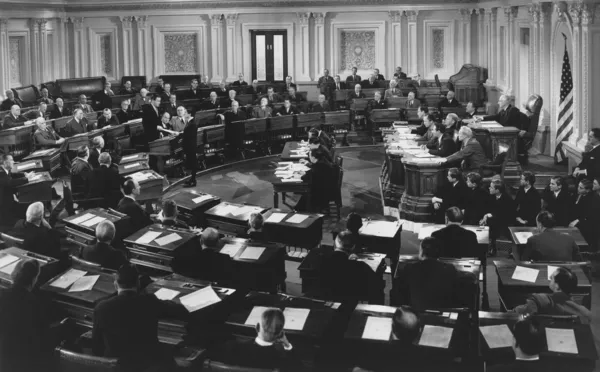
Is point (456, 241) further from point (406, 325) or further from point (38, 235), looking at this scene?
point (38, 235)

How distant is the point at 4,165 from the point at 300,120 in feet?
30.1

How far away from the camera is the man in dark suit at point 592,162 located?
41.1 ft

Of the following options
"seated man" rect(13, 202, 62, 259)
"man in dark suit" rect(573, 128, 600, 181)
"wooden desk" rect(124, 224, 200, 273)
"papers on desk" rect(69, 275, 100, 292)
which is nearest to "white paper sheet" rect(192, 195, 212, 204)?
"wooden desk" rect(124, 224, 200, 273)

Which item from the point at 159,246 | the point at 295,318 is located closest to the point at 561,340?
the point at 295,318

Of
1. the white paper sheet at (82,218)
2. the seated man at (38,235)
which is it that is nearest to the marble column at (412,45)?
the white paper sheet at (82,218)

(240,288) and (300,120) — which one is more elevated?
(300,120)

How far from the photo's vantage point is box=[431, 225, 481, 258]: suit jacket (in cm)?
922

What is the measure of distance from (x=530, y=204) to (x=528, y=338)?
537cm

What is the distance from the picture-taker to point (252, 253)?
29.2 ft

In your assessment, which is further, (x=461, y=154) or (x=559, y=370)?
(x=461, y=154)

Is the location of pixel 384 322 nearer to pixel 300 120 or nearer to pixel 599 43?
pixel 599 43

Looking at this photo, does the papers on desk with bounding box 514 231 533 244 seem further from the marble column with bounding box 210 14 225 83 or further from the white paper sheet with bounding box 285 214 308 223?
the marble column with bounding box 210 14 225 83

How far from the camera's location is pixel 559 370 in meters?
6.32

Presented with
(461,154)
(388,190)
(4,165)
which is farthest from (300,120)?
(4,165)
